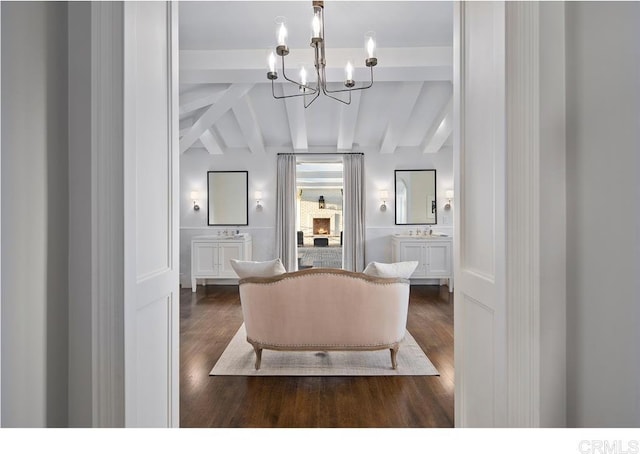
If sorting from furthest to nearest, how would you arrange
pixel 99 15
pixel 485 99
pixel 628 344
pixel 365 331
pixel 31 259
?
pixel 365 331 < pixel 485 99 < pixel 99 15 < pixel 31 259 < pixel 628 344

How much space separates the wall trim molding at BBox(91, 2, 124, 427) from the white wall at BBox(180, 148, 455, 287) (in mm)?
5901

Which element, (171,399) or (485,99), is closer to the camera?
(485,99)

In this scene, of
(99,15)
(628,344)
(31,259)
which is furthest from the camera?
(99,15)

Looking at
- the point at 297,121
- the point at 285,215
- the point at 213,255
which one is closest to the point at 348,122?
the point at 297,121

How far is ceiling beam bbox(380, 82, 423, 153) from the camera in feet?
16.3

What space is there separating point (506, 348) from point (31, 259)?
136 cm

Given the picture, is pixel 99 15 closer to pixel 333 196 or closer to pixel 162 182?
pixel 162 182

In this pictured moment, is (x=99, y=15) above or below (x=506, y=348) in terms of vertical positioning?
above

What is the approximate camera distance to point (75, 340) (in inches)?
44.2

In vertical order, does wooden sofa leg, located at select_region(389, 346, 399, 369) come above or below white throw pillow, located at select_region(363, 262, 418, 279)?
below

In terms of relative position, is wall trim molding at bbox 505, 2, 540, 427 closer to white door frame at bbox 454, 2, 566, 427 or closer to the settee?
white door frame at bbox 454, 2, 566, 427

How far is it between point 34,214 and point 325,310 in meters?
2.08

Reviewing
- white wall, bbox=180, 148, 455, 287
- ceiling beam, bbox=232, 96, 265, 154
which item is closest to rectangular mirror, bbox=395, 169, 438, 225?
white wall, bbox=180, 148, 455, 287
